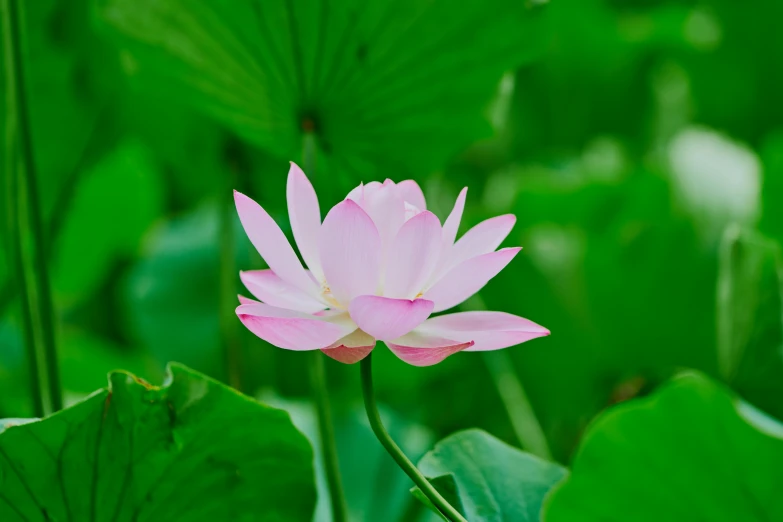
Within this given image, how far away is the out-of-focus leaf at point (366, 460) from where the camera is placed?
0.53 m

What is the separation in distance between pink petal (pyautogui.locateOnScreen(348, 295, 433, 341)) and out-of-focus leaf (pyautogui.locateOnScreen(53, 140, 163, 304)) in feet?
1.85

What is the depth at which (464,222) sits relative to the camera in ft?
2.25

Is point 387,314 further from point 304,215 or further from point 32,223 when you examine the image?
point 32,223

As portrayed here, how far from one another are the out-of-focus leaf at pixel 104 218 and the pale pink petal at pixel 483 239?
55cm

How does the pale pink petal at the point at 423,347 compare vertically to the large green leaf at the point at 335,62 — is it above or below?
below

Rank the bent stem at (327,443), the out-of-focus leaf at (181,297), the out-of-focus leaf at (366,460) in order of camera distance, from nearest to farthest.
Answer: the bent stem at (327,443)
the out-of-focus leaf at (366,460)
the out-of-focus leaf at (181,297)

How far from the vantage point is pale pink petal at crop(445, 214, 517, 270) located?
10.8 inches

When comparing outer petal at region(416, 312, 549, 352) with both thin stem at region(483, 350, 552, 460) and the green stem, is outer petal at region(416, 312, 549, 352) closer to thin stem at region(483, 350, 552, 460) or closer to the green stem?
the green stem

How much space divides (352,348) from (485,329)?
0.15 feet

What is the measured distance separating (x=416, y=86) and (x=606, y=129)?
729mm

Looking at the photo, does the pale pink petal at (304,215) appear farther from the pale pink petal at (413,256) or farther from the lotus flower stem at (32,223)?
the lotus flower stem at (32,223)

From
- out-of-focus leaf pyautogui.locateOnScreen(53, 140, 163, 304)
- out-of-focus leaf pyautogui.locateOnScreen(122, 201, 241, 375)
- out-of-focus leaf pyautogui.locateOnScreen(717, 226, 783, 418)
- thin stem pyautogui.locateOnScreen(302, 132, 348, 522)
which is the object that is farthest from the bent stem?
out-of-focus leaf pyautogui.locateOnScreen(53, 140, 163, 304)

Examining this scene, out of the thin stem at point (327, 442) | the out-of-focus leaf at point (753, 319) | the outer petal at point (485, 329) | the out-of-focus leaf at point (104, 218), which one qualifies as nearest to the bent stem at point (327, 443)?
the thin stem at point (327, 442)

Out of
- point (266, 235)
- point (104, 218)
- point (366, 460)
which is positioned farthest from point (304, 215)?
point (104, 218)
